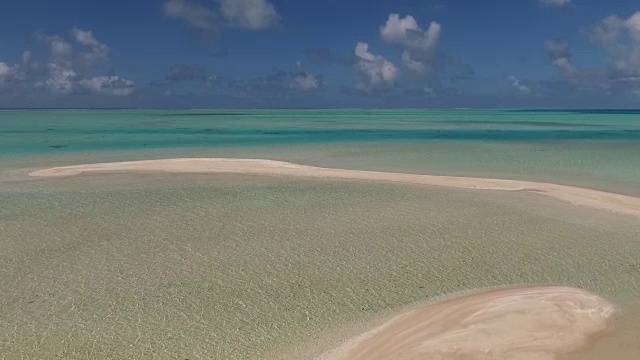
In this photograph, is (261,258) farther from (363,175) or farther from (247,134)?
(247,134)

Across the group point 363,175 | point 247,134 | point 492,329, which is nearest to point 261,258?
point 492,329

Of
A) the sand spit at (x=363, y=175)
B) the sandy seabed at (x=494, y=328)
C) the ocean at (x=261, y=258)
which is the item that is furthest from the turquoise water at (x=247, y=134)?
the sandy seabed at (x=494, y=328)

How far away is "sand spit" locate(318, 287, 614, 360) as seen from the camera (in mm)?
7480

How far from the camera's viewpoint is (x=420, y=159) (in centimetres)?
3241

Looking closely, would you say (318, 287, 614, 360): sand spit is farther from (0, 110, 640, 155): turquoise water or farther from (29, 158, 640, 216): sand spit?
(0, 110, 640, 155): turquoise water

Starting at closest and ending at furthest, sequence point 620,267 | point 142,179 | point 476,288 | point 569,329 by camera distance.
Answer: point 569,329
point 476,288
point 620,267
point 142,179

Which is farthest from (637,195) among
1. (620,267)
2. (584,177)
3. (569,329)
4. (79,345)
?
(79,345)

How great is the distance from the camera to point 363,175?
24.4m

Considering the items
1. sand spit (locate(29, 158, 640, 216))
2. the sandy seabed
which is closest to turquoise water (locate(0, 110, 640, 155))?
sand spit (locate(29, 158, 640, 216))

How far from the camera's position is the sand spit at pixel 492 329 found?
748 cm

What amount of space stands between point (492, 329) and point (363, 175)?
54.3 ft

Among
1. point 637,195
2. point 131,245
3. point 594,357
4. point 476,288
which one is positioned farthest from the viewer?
point 637,195

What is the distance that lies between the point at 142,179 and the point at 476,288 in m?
16.2

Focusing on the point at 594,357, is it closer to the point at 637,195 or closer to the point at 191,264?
the point at 191,264
